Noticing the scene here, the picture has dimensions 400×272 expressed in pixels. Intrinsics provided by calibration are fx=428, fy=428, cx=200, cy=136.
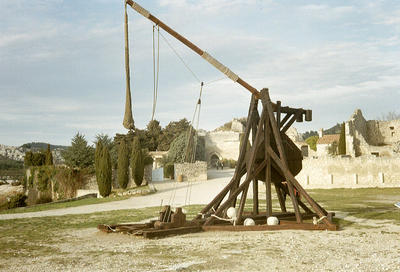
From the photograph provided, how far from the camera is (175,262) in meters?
6.38

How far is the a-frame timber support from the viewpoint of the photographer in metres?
10.0

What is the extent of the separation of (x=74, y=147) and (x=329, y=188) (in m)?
18.9

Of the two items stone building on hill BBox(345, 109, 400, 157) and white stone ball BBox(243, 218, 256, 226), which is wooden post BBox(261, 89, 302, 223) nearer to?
white stone ball BBox(243, 218, 256, 226)

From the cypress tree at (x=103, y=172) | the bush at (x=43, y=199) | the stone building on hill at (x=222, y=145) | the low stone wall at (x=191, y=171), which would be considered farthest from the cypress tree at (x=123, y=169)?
the stone building on hill at (x=222, y=145)

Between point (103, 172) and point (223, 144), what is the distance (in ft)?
94.4

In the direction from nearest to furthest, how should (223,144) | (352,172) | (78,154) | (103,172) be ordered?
(352,172) → (103,172) → (78,154) → (223,144)

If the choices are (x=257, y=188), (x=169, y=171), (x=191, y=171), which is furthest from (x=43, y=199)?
(x=257, y=188)

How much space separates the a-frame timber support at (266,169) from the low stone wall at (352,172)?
15.1m

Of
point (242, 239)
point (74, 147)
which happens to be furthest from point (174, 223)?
point (74, 147)

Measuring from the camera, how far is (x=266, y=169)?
35.2 ft

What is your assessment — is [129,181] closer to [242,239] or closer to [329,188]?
[329,188]

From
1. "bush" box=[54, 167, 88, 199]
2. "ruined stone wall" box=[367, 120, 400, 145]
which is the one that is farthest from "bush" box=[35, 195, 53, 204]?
"ruined stone wall" box=[367, 120, 400, 145]

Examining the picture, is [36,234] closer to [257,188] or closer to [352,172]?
[257,188]

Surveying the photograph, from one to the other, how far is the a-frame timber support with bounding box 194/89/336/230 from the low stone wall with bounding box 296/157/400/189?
49.7 ft
